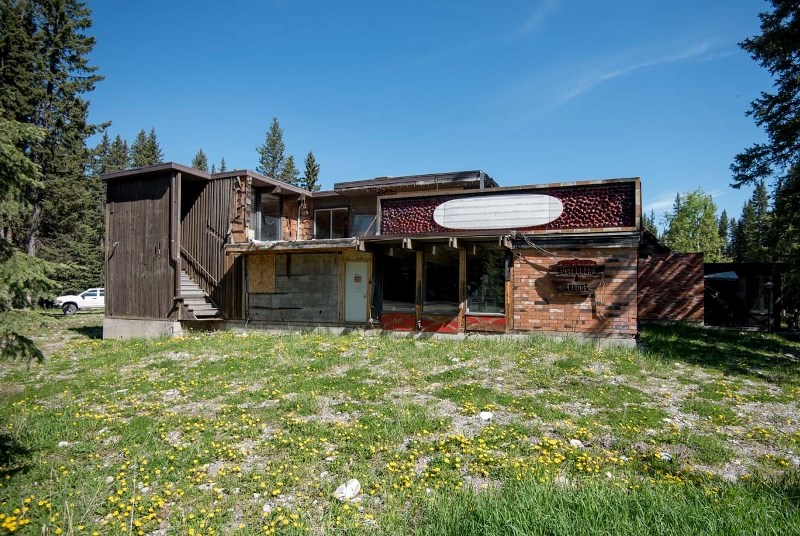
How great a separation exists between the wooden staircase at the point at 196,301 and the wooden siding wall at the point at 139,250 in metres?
0.57

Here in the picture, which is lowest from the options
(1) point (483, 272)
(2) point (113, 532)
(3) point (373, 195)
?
(2) point (113, 532)

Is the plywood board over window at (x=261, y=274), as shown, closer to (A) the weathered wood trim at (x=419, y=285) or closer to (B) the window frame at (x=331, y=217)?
(B) the window frame at (x=331, y=217)

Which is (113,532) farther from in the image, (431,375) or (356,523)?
(431,375)

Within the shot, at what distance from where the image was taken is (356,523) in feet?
14.7

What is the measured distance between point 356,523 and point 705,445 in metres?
4.85

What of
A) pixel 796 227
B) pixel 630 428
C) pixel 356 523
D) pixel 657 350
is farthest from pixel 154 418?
pixel 796 227

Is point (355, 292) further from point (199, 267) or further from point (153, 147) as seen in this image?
point (153, 147)

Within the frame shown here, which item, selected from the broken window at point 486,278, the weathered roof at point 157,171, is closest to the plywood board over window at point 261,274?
the weathered roof at point 157,171

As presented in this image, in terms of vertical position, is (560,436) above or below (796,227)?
below

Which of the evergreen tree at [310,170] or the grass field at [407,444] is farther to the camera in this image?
the evergreen tree at [310,170]

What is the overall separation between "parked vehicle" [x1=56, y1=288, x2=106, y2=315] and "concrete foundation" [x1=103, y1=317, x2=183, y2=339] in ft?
53.4

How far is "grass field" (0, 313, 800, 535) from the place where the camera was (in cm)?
439

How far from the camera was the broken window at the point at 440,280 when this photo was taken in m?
14.5

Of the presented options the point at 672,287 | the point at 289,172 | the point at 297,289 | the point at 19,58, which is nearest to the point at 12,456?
the point at 297,289
